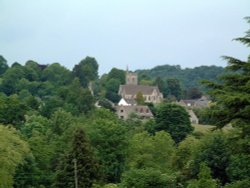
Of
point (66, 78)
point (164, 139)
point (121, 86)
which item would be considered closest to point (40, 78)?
point (66, 78)

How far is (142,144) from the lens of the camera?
47375 mm

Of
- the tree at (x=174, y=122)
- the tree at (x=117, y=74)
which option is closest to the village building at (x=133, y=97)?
the tree at (x=117, y=74)

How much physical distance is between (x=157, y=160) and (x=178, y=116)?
19.1 metres

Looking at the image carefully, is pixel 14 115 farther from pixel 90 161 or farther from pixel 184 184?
pixel 184 184

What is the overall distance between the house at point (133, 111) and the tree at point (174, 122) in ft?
93.4

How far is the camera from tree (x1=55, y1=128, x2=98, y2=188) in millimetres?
36750

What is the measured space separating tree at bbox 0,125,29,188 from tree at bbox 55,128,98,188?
272 cm

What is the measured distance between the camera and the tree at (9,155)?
31.5m

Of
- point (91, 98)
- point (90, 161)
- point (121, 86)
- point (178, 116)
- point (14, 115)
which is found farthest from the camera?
point (121, 86)

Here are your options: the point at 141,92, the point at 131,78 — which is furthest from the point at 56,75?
the point at 141,92

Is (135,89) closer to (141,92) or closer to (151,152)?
(141,92)

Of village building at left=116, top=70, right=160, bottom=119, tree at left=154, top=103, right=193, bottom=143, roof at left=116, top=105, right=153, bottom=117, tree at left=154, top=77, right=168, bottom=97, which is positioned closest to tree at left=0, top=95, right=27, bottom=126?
tree at left=154, top=103, right=193, bottom=143

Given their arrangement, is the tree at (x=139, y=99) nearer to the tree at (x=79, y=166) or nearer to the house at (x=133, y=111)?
the house at (x=133, y=111)

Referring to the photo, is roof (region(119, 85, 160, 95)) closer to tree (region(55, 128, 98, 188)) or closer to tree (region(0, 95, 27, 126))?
tree (region(0, 95, 27, 126))
